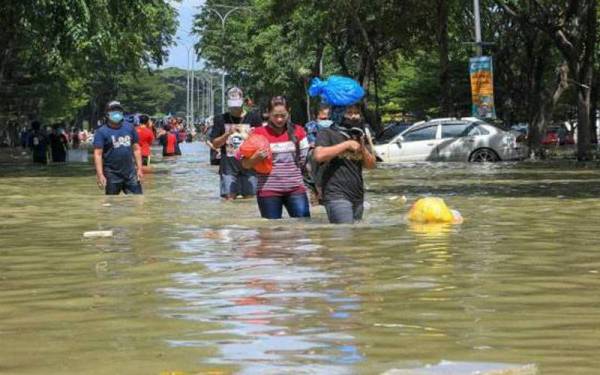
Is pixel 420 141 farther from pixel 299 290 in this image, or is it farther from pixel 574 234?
pixel 299 290

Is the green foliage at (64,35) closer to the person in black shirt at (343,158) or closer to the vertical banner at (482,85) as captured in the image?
the vertical banner at (482,85)

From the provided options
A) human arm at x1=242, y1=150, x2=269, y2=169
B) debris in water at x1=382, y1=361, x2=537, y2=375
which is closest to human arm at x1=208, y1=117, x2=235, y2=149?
human arm at x1=242, y1=150, x2=269, y2=169

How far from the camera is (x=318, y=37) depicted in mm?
50938

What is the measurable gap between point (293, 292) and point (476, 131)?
27.6 metres

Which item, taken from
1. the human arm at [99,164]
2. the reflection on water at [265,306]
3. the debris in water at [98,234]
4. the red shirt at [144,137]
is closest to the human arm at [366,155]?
the reflection on water at [265,306]

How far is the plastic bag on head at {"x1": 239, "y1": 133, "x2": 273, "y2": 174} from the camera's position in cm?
1149

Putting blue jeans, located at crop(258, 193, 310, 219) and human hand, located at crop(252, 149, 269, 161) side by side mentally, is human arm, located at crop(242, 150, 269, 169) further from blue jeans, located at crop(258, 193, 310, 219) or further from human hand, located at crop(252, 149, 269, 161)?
blue jeans, located at crop(258, 193, 310, 219)

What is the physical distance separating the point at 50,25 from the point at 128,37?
9.30 m

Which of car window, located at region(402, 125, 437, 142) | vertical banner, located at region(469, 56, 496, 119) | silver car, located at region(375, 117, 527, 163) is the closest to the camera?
silver car, located at region(375, 117, 527, 163)

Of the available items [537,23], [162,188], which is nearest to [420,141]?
[537,23]

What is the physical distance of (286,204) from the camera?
12.1 metres

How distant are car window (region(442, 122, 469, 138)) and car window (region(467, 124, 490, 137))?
166 mm

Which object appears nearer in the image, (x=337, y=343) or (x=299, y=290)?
(x=337, y=343)

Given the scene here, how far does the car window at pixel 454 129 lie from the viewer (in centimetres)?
3481
